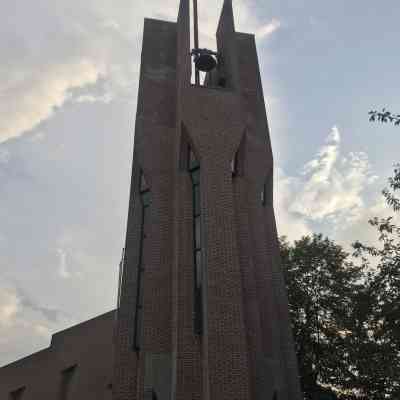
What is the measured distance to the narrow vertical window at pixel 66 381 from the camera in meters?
17.8

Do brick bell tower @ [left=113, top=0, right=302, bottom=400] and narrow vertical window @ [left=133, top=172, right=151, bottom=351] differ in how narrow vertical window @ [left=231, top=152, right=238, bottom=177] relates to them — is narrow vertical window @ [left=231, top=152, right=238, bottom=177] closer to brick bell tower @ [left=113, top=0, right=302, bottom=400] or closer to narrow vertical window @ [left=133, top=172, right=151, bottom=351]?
brick bell tower @ [left=113, top=0, right=302, bottom=400]

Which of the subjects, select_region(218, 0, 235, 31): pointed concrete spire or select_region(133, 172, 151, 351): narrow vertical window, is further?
select_region(218, 0, 235, 31): pointed concrete spire

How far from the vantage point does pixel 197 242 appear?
1336 centimetres

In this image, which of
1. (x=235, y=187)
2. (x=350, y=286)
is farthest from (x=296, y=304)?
(x=235, y=187)

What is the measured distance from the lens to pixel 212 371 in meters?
10.2

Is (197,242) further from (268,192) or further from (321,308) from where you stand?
(321,308)

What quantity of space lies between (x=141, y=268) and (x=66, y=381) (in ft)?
23.8

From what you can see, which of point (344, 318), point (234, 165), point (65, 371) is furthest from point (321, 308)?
point (65, 371)

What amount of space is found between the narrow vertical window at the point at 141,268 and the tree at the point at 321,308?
9.12 m

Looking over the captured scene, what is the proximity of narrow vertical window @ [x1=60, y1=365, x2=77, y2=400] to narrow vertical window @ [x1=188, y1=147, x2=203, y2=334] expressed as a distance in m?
9.35

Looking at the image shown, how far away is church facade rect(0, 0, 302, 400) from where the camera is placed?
11.3m

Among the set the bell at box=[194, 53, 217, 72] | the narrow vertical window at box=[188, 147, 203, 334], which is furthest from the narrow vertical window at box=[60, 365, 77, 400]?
the bell at box=[194, 53, 217, 72]

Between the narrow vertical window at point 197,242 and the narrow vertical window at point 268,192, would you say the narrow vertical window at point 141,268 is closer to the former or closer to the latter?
the narrow vertical window at point 197,242

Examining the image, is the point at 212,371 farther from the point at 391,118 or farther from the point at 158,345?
the point at 391,118
